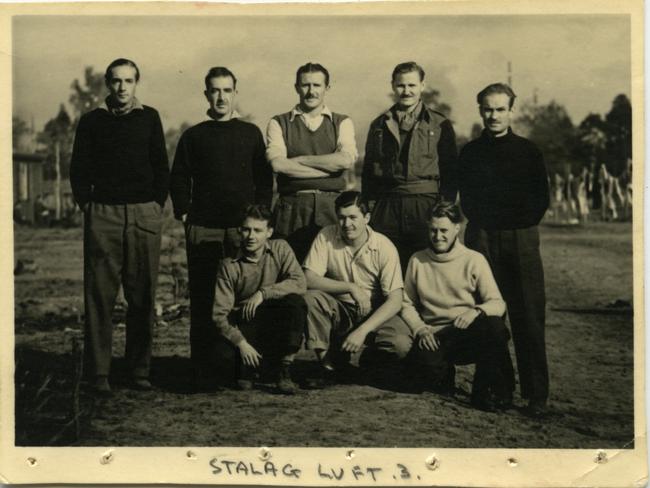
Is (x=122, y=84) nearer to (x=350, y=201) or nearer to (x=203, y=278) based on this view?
(x=203, y=278)

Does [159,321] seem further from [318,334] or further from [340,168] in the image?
[340,168]

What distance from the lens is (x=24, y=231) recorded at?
15.0 feet

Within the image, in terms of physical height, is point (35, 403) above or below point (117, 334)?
below

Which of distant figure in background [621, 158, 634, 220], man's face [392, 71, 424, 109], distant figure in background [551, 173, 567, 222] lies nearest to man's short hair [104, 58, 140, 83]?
man's face [392, 71, 424, 109]

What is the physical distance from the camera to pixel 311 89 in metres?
4.47

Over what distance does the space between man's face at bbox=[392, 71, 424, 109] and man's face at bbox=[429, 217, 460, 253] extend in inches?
24.6

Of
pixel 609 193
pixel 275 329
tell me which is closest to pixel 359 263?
pixel 275 329

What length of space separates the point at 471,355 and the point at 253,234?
1.26m

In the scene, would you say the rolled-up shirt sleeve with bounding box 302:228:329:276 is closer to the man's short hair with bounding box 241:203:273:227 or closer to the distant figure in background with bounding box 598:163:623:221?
the man's short hair with bounding box 241:203:273:227

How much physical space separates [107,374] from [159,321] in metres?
0.38

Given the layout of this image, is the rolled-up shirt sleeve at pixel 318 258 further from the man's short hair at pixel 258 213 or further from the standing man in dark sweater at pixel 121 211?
the standing man in dark sweater at pixel 121 211

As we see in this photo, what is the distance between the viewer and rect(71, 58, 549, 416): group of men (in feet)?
14.3

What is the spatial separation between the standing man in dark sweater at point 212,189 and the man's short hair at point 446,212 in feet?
2.78

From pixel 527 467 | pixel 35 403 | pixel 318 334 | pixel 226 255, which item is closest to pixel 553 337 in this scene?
pixel 527 467
